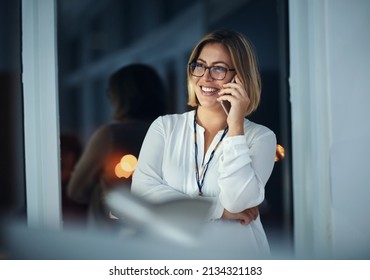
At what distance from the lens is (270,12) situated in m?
2.33

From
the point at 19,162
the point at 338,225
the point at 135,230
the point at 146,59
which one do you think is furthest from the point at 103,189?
the point at 338,225

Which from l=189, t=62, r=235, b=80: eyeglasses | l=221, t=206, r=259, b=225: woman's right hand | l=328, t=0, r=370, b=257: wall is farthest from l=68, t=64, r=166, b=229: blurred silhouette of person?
l=328, t=0, r=370, b=257: wall

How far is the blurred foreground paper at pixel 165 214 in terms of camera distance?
7.61ft

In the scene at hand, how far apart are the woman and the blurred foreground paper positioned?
33 mm

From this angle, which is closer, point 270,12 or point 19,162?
point 270,12

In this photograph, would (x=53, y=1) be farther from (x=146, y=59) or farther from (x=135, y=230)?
(x=135, y=230)

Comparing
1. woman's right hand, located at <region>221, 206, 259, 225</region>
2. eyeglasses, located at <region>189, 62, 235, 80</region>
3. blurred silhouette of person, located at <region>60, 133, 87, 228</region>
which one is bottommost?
woman's right hand, located at <region>221, 206, 259, 225</region>

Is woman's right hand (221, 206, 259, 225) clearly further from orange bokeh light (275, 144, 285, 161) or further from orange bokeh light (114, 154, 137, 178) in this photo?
orange bokeh light (114, 154, 137, 178)

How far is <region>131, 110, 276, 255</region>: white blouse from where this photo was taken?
2.25m

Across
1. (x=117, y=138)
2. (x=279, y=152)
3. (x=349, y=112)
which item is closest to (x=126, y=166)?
(x=117, y=138)

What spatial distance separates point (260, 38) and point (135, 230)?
898 mm

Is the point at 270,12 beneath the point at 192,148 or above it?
above

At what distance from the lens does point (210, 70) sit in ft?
7.66

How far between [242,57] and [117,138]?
59 centimetres
